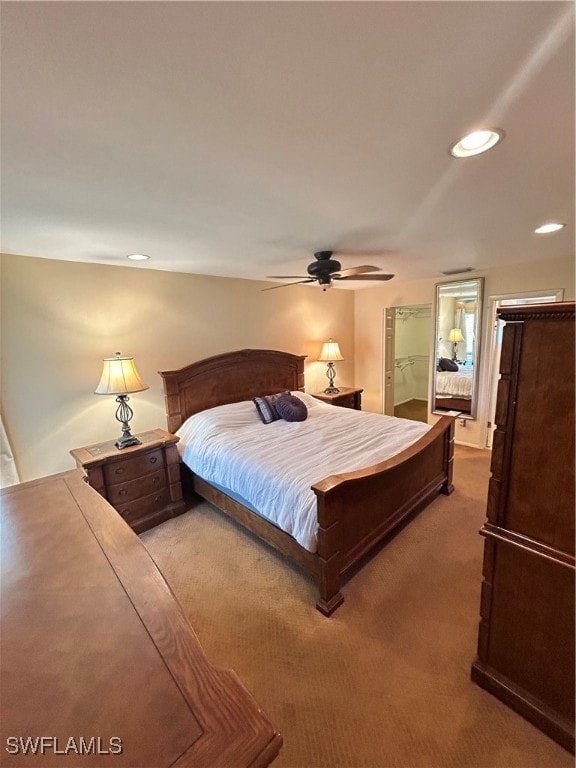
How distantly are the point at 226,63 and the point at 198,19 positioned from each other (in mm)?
123

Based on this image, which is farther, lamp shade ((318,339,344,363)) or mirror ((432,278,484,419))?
lamp shade ((318,339,344,363))

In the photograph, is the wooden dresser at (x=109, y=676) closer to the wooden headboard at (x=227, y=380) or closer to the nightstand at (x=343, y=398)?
the wooden headboard at (x=227, y=380)

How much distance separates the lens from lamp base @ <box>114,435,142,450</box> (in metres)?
2.57

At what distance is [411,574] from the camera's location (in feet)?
6.80

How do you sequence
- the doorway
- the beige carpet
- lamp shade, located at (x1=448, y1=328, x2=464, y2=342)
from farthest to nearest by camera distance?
1. lamp shade, located at (x1=448, y1=328, x2=464, y2=342)
2. the doorway
3. the beige carpet

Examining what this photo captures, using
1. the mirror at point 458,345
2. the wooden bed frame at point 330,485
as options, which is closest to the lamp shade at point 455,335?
the mirror at point 458,345

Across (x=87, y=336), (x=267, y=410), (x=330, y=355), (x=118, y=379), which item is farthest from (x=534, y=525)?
(x=330, y=355)

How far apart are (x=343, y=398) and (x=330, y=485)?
2.84 m

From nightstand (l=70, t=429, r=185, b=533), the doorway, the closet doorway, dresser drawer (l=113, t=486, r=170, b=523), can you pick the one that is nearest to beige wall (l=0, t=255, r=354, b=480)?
nightstand (l=70, t=429, r=185, b=533)

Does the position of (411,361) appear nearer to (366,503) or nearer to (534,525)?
(366,503)

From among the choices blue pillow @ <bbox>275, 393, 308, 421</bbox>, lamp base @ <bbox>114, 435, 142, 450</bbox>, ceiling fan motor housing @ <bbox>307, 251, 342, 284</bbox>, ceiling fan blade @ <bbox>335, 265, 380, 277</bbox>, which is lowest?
lamp base @ <bbox>114, 435, 142, 450</bbox>

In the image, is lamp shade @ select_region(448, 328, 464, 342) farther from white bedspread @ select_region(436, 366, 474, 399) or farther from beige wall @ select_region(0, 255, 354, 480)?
beige wall @ select_region(0, 255, 354, 480)

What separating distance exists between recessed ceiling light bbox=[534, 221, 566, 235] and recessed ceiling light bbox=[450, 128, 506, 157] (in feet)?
4.50

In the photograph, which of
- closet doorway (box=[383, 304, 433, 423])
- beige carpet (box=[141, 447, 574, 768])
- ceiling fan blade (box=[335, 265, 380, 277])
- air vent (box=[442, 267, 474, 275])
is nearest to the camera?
beige carpet (box=[141, 447, 574, 768])
